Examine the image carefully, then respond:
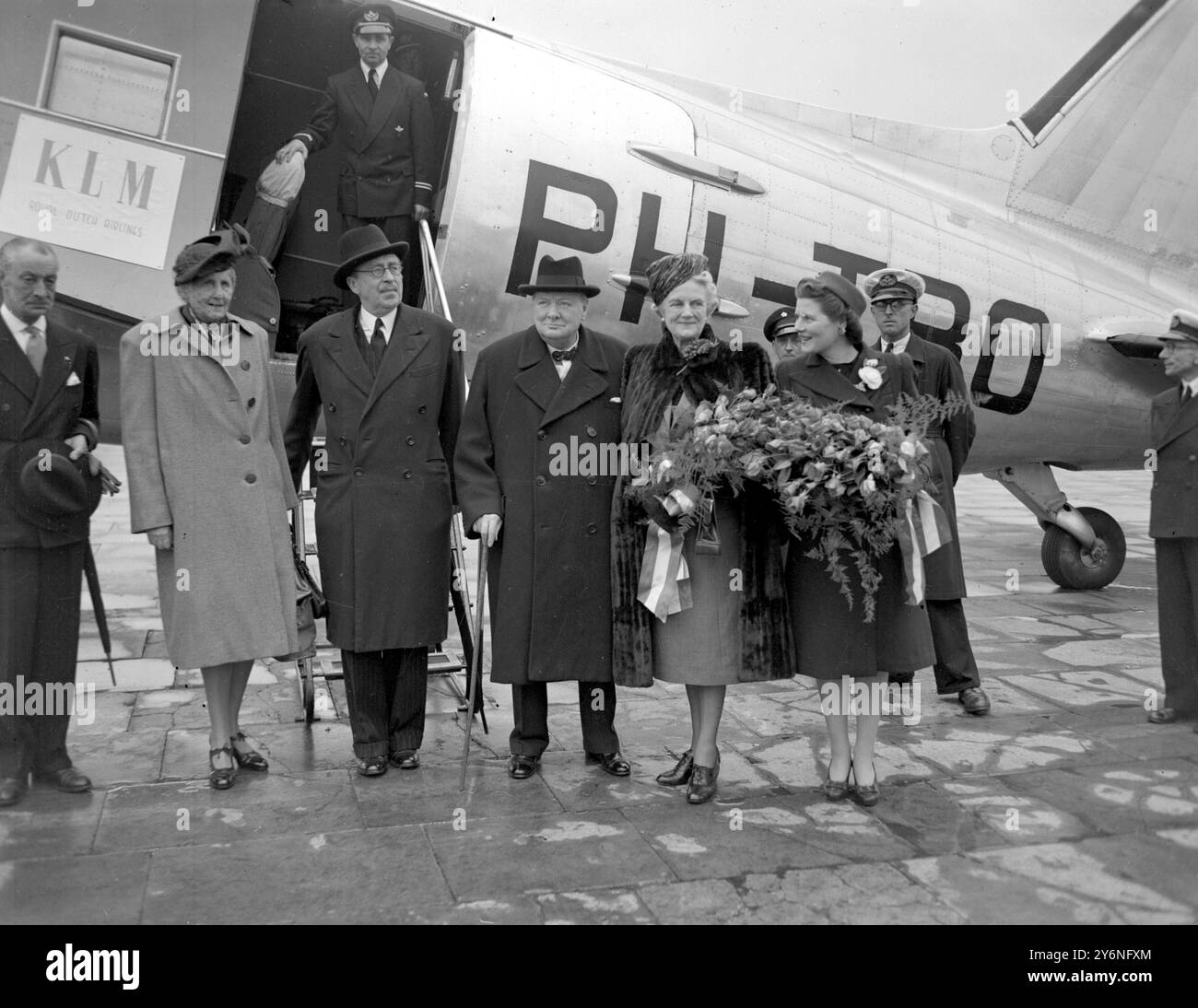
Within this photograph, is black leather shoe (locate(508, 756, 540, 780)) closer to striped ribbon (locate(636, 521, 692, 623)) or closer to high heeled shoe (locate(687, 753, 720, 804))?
high heeled shoe (locate(687, 753, 720, 804))

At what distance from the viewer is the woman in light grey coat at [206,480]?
12.8 ft

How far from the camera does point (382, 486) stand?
13.3 feet

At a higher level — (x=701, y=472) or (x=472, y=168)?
(x=472, y=168)

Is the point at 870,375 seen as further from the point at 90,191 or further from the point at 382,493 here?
the point at 90,191

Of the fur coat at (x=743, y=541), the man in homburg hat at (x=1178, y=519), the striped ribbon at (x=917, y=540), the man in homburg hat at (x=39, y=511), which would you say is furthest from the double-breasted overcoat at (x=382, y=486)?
the man in homburg hat at (x=1178, y=519)

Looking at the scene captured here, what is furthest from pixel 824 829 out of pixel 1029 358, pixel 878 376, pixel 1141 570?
pixel 1141 570

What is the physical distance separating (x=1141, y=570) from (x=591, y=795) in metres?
6.69

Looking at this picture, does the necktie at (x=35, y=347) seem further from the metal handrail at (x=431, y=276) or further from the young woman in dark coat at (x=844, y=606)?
the young woman in dark coat at (x=844, y=606)

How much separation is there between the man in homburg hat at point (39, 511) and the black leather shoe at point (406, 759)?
42.1 inches

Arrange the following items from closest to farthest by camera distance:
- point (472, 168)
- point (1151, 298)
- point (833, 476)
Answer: point (833, 476) → point (472, 168) → point (1151, 298)

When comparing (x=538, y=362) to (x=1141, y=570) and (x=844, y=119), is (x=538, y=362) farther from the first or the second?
(x=1141, y=570)

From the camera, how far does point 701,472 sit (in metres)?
3.57

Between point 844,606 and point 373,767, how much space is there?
179 cm

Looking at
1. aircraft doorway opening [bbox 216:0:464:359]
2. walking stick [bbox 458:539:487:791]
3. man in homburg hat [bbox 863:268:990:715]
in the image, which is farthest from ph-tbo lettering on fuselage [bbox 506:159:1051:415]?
walking stick [bbox 458:539:487:791]
